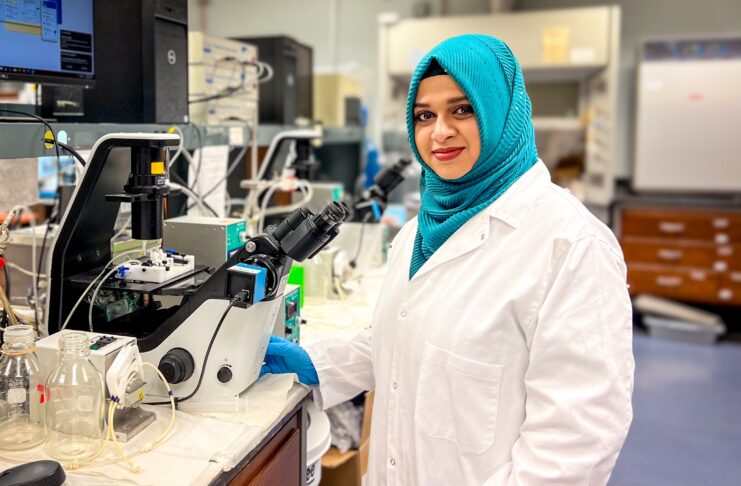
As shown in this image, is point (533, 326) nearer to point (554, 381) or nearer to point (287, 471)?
point (554, 381)

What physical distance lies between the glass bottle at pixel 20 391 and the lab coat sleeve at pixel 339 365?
541mm

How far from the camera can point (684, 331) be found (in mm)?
4363

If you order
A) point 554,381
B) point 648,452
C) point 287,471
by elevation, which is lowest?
point 648,452

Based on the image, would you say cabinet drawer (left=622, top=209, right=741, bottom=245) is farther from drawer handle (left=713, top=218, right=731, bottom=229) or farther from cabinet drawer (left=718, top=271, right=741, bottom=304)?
cabinet drawer (left=718, top=271, right=741, bottom=304)

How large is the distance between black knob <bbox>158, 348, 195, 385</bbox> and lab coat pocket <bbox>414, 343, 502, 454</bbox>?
46 cm

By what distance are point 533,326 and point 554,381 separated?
0.31 feet

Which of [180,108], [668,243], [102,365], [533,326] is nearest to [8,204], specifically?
[180,108]

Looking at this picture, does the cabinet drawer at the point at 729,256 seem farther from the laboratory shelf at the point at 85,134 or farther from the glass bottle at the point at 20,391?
the glass bottle at the point at 20,391

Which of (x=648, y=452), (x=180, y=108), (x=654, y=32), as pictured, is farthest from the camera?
(x=654, y=32)

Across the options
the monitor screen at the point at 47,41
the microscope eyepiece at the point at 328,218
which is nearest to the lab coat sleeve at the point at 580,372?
the microscope eyepiece at the point at 328,218

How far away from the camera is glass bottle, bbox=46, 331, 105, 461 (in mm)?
1127

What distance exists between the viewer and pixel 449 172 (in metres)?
1.19

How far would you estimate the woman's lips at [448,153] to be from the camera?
3.86 feet

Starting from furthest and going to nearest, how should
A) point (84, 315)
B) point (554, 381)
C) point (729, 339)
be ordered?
point (729, 339) → point (84, 315) → point (554, 381)
